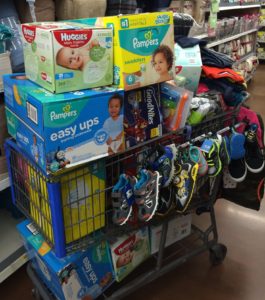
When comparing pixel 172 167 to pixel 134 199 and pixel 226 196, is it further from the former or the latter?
pixel 226 196

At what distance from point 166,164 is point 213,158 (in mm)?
215

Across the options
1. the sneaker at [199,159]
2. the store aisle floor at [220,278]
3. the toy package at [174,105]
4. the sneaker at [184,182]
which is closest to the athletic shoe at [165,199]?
the sneaker at [184,182]

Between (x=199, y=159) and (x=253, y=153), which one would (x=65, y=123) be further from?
(x=253, y=153)

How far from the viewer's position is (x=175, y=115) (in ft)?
4.39

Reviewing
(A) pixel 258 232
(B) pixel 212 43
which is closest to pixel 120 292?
(A) pixel 258 232

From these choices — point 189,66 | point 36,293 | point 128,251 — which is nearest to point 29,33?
point 189,66

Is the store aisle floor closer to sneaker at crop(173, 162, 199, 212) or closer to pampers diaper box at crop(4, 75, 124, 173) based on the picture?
sneaker at crop(173, 162, 199, 212)

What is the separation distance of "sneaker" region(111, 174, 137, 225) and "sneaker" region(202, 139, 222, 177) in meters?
0.32

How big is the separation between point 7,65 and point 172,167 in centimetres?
75

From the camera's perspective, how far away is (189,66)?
153 cm

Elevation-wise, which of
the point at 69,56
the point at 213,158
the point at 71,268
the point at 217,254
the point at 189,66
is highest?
the point at 69,56

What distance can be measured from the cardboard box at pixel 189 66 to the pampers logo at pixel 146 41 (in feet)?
1.13

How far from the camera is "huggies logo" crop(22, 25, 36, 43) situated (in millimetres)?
1083

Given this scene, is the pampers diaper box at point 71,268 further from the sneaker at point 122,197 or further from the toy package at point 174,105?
the toy package at point 174,105
